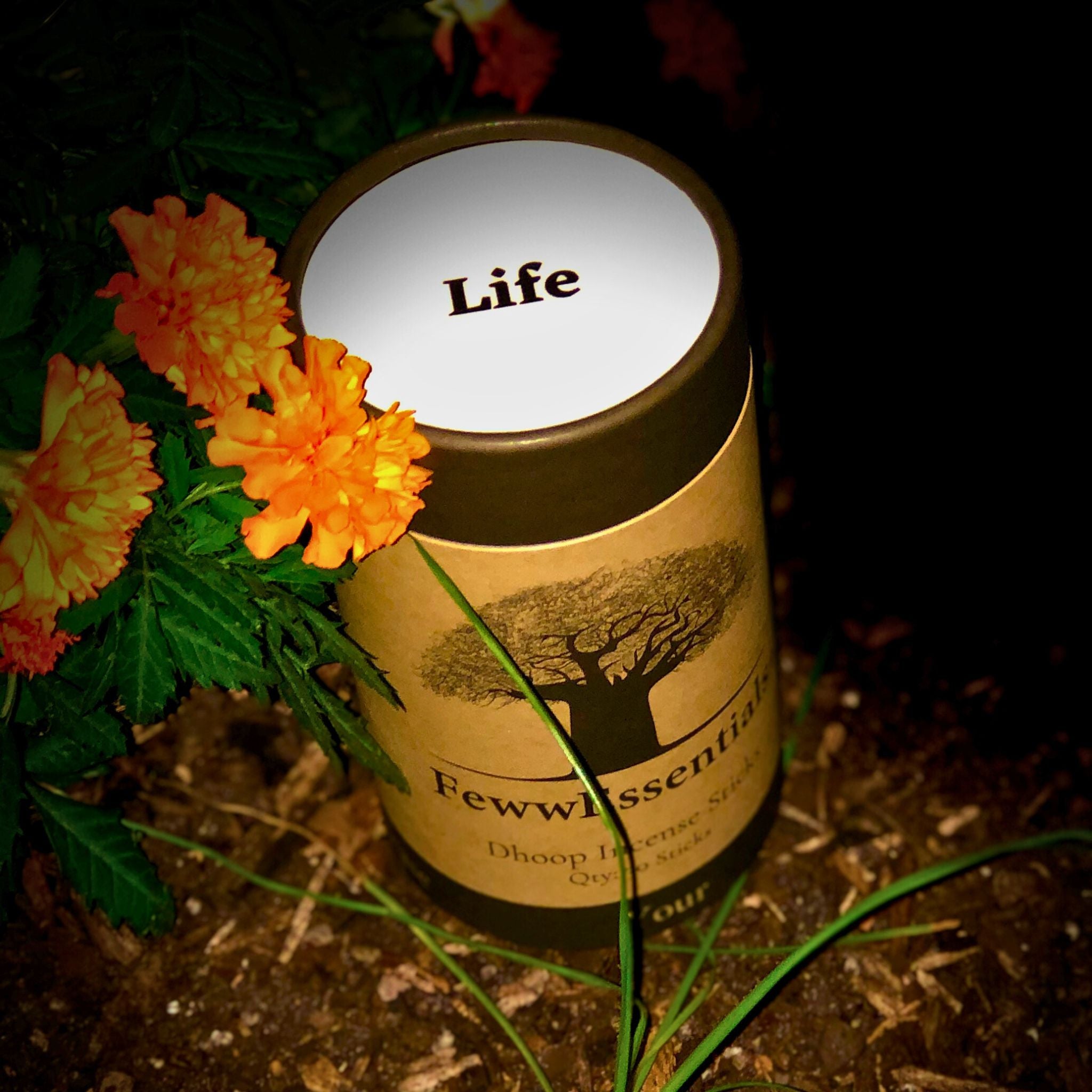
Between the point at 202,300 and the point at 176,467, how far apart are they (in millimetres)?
134

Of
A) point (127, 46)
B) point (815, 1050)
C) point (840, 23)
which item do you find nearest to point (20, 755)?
point (127, 46)

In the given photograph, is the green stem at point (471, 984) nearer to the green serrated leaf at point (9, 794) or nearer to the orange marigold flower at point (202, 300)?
the green serrated leaf at point (9, 794)

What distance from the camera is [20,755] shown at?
112cm

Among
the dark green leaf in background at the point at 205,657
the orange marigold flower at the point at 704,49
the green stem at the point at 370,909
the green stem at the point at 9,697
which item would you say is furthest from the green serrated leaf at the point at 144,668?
the orange marigold flower at the point at 704,49

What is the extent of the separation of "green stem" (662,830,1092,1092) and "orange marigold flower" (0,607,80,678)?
67 cm

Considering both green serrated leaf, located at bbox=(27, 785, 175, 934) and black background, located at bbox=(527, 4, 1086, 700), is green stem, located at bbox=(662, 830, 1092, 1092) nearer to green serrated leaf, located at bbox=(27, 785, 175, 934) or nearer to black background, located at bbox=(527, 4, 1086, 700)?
black background, located at bbox=(527, 4, 1086, 700)

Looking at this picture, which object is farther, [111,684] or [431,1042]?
[431,1042]

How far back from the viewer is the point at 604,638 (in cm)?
97

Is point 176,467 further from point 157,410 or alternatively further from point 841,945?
point 841,945

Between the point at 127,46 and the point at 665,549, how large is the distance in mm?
614

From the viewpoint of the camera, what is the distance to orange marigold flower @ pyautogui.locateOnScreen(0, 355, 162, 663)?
0.87 meters

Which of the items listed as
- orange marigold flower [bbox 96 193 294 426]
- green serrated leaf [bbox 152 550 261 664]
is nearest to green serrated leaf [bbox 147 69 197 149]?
orange marigold flower [bbox 96 193 294 426]

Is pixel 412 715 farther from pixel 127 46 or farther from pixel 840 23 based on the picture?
pixel 840 23

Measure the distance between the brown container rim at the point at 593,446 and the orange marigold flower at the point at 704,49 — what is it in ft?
1.36
